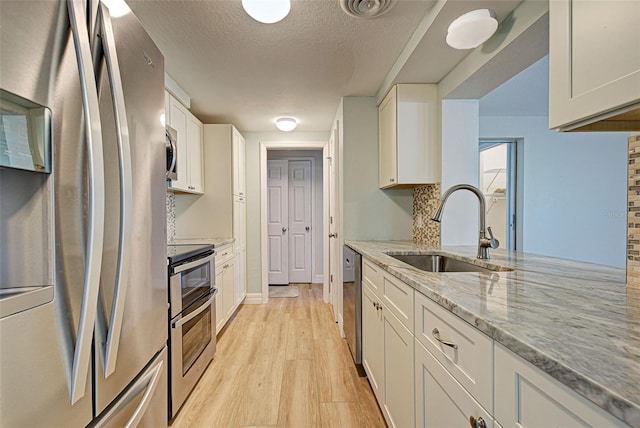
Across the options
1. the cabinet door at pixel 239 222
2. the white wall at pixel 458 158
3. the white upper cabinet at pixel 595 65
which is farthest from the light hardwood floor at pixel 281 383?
the white upper cabinet at pixel 595 65

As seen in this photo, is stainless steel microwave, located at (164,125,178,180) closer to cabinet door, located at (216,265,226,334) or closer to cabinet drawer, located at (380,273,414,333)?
cabinet door, located at (216,265,226,334)

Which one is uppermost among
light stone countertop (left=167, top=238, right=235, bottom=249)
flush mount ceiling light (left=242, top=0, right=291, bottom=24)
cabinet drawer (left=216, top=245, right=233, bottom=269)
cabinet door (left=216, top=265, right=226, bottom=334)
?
flush mount ceiling light (left=242, top=0, right=291, bottom=24)

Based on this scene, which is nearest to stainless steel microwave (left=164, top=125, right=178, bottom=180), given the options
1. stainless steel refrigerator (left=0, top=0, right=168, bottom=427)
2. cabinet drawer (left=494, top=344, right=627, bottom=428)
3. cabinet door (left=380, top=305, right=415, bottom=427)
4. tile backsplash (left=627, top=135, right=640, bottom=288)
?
stainless steel refrigerator (left=0, top=0, right=168, bottom=427)

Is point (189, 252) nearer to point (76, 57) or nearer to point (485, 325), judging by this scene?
point (76, 57)

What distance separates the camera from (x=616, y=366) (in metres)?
0.46

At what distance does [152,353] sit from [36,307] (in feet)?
1.90

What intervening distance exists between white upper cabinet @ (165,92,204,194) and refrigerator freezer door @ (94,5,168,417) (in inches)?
53.6

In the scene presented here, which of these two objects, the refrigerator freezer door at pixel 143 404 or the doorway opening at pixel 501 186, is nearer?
the refrigerator freezer door at pixel 143 404

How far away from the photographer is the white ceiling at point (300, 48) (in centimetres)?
150

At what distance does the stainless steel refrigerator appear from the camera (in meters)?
0.52

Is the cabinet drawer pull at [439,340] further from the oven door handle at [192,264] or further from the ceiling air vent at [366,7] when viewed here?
the ceiling air vent at [366,7]

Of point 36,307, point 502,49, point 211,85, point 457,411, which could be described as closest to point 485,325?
point 457,411

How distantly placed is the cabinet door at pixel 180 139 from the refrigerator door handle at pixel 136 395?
1691mm

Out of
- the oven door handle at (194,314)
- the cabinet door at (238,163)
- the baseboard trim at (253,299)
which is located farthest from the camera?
the baseboard trim at (253,299)
